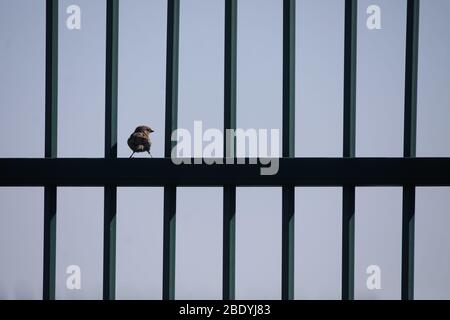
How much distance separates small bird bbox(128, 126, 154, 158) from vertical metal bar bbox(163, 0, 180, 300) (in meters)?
0.12

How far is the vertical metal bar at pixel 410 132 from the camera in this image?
3.32 m

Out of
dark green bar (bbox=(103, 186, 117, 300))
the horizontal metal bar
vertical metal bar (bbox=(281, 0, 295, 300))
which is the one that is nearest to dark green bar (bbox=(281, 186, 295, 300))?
vertical metal bar (bbox=(281, 0, 295, 300))

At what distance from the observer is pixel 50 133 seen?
3342mm

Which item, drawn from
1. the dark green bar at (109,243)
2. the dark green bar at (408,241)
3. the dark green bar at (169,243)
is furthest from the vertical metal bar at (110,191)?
the dark green bar at (408,241)

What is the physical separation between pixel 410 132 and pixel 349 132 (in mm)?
366

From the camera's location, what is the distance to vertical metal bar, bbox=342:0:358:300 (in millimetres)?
3314

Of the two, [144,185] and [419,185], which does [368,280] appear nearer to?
[419,185]

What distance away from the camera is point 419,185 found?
10.7 feet

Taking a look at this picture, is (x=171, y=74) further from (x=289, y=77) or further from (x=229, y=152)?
(x=289, y=77)

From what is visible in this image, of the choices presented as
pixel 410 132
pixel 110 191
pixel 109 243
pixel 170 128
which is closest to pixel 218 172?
pixel 170 128

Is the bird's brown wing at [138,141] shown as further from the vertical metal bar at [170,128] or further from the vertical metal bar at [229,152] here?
the vertical metal bar at [229,152]

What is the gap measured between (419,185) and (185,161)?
4.44 ft
